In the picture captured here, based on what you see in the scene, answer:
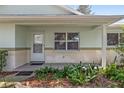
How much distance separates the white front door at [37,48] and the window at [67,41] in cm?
120

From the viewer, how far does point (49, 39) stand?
68.8 feet

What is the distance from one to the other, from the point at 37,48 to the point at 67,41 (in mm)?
2448

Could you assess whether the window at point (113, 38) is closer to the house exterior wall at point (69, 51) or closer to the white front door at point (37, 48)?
the house exterior wall at point (69, 51)

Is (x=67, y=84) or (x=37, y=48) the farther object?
(x=37, y=48)

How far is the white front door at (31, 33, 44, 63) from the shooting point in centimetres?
2084

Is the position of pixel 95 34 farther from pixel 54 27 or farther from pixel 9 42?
pixel 9 42

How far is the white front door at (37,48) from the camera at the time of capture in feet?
68.4

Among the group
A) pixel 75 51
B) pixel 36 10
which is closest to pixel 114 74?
pixel 75 51

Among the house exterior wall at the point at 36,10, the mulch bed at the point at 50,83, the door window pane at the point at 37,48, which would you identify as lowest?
the mulch bed at the point at 50,83

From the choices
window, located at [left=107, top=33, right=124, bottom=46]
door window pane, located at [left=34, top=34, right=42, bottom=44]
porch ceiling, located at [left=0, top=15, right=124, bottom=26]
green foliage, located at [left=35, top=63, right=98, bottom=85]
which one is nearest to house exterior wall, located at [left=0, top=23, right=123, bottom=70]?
door window pane, located at [left=34, top=34, right=42, bottom=44]

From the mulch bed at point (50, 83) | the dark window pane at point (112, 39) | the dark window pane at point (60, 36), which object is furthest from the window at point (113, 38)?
the mulch bed at point (50, 83)

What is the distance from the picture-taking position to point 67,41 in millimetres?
20938

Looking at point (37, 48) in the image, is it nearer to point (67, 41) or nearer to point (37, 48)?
point (37, 48)
